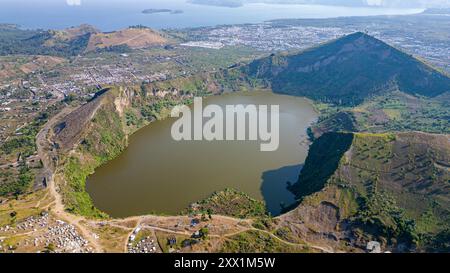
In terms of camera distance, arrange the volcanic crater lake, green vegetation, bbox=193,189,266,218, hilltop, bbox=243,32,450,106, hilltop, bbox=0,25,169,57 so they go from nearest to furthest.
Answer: green vegetation, bbox=193,189,266,218, the volcanic crater lake, hilltop, bbox=243,32,450,106, hilltop, bbox=0,25,169,57

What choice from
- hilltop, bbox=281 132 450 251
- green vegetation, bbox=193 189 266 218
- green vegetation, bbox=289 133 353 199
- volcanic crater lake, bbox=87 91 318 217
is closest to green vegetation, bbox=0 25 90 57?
volcanic crater lake, bbox=87 91 318 217

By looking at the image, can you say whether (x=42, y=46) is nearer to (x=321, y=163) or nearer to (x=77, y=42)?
(x=77, y=42)

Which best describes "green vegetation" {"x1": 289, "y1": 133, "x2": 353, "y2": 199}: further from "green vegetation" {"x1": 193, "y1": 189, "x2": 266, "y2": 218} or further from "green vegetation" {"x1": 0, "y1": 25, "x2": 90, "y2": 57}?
"green vegetation" {"x1": 0, "y1": 25, "x2": 90, "y2": 57}

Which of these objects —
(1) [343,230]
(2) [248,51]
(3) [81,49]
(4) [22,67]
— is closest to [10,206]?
(1) [343,230]

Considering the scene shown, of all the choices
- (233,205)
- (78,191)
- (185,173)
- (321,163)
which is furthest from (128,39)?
(233,205)

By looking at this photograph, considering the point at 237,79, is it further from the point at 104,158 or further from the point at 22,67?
the point at 22,67

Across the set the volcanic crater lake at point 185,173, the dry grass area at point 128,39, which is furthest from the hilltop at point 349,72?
the dry grass area at point 128,39
